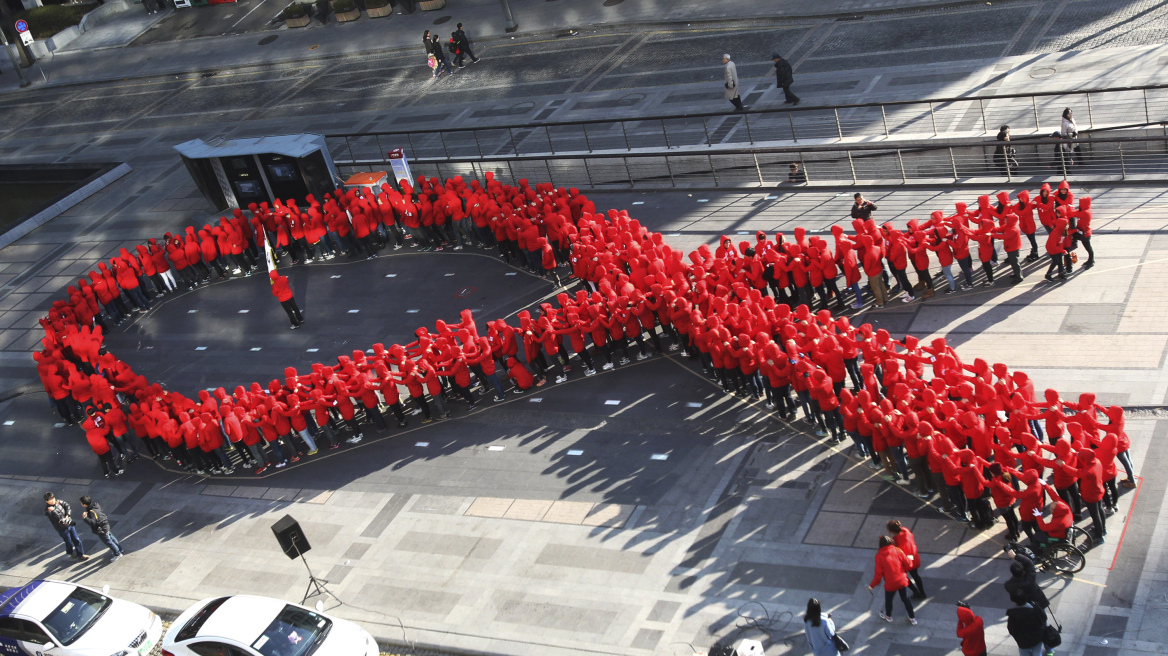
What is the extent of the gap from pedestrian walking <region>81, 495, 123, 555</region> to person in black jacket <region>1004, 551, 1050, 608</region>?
52.2 feet

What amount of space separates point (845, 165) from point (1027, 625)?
17631 millimetres

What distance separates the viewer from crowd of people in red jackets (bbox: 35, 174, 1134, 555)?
52.7 feet

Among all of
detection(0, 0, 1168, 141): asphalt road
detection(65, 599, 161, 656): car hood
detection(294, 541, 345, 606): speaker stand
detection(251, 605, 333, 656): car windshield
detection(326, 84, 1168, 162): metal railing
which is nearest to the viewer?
detection(251, 605, 333, 656): car windshield

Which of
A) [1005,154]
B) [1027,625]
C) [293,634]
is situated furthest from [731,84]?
[1027,625]

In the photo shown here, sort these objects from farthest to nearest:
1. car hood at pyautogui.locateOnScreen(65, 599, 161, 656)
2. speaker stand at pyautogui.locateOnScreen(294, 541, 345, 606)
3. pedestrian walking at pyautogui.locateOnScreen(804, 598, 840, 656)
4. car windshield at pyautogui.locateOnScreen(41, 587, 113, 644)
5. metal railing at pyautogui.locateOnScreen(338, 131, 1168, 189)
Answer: metal railing at pyautogui.locateOnScreen(338, 131, 1168, 189)
speaker stand at pyautogui.locateOnScreen(294, 541, 345, 606)
car windshield at pyautogui.locateOnScreen(41, 587, 113, 644)
car hood at pyautogui.locateOnScreen(65, 599, 161, 656)
pedestrian walking at pyautogui.locateOnScreen(804, 598, 840, 656)

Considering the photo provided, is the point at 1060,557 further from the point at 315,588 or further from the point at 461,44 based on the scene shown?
the point at 461,44

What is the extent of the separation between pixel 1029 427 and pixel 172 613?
14.5 meters

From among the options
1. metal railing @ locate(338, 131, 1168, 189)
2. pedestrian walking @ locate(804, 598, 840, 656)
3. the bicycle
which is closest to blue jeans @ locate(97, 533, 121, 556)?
pedestrian walking @ locate(804, 598, 840, 656)

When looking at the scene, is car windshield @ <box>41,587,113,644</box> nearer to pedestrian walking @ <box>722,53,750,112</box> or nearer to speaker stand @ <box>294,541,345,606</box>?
speaker stand @ <box>294,541,345,606</box>

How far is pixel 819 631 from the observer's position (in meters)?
14.4

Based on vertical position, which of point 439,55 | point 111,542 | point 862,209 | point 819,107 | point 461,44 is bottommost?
point 111,542

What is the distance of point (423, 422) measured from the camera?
23.1 meters

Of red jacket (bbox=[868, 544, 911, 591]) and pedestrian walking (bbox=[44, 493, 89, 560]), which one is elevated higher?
pedestrian walking (bbox=[44, 493, 89, 560])

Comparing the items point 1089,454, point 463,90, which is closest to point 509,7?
point 463,90
